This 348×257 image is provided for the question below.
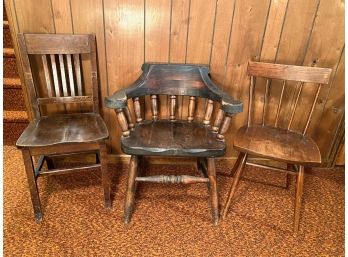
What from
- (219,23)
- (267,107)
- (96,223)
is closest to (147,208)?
(96,223)

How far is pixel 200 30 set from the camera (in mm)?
1486

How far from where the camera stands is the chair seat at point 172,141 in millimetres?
1259

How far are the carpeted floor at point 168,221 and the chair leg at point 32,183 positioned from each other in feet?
0.22

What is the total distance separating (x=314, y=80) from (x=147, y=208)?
1.18 m

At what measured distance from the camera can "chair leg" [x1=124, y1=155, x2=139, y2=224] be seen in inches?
53.4

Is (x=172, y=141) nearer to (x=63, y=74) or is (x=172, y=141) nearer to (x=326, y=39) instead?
(x=63, y=74)

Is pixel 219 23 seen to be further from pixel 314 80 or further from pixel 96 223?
pixel 96 223

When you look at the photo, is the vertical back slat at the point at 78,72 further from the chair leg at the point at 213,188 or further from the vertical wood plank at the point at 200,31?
the chair leg at the point at 213,188

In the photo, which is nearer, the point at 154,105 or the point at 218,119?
the point at 218,119

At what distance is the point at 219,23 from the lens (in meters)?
1.47

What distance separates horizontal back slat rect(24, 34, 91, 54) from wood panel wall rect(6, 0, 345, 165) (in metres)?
0.08

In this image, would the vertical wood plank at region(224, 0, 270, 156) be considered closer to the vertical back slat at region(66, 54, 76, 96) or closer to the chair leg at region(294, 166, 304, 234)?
the chair leg at region(294, 166, 304, 234)

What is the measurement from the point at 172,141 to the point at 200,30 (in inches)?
26.2

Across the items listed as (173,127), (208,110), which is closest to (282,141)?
(208,110)
